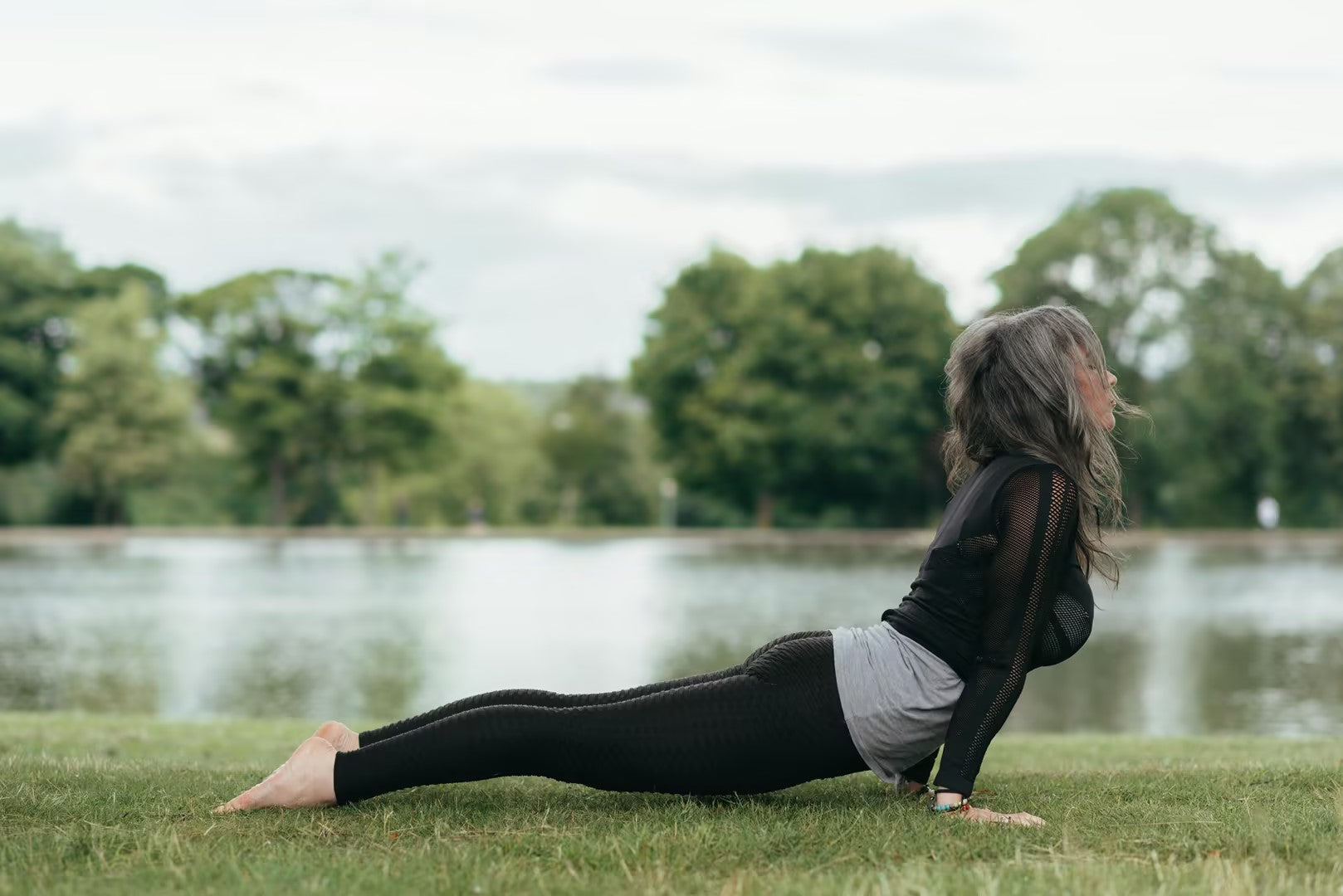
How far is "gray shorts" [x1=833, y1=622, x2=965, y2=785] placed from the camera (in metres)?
3.70

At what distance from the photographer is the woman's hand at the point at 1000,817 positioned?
3537 mm

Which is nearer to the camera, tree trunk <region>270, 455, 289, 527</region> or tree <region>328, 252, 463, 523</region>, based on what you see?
tree trunk <region>270, 455, 289, 527</region>

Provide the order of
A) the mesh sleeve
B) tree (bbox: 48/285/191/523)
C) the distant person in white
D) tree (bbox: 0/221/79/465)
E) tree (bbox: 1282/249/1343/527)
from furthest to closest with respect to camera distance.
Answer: tree (bbox: 0/221/79/465), tree (bbox: 1282/249/1343/527), the distant person in white, tree (bbox: 48/285/191/523), the mesh sleeve

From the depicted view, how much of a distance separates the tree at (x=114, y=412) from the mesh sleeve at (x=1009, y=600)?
49.1m

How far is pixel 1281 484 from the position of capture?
51250 mm

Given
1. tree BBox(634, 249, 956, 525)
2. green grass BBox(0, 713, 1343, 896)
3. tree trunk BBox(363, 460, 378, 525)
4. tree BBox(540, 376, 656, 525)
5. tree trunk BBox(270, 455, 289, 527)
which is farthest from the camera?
tree BBox(540, 376, 656, 525)

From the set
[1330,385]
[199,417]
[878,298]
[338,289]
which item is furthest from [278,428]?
[1330,385]

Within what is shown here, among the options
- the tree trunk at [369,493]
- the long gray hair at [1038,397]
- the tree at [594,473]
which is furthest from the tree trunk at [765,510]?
the long gray hair at [1038,397]

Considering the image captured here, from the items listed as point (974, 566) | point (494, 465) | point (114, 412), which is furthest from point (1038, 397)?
point (494, 465)

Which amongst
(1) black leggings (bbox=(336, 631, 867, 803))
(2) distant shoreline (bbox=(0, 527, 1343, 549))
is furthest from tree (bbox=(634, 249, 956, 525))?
(1) black leggings (bbox=(336, 631, 867, 803))

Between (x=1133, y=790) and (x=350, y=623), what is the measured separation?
1581 centimetres

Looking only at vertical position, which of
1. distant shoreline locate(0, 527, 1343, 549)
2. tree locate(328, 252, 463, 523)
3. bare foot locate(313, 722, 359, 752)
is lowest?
distant shoreline locate(0, 527, 1343, 549)

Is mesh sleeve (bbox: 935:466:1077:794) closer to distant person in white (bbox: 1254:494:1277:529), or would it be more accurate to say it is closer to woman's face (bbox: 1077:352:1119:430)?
woman's face (bbox: 1077:352:1119:430)

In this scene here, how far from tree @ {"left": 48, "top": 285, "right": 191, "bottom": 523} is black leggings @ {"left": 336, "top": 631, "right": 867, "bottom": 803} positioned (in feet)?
159
